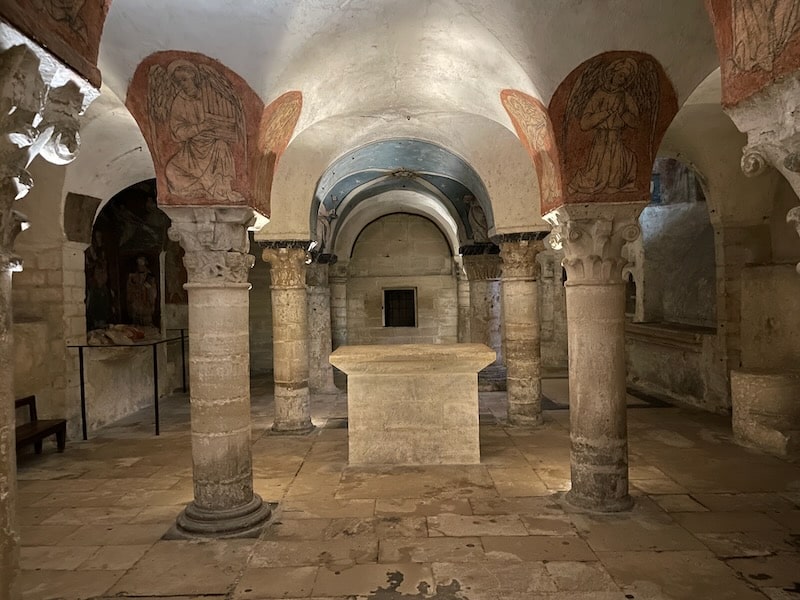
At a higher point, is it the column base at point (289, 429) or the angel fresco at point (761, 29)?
the angel fresco at point (761, 29)

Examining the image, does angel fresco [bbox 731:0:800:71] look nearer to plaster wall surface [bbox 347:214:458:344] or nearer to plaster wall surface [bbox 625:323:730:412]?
plaster wall surface [bbox 625:323:730:412]

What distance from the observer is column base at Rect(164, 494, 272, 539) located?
4.61 m

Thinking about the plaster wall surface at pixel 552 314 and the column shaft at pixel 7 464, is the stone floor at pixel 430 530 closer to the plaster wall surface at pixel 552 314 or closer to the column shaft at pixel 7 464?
the column shaft at pixel 7 464

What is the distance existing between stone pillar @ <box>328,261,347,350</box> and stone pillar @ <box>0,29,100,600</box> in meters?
11.9

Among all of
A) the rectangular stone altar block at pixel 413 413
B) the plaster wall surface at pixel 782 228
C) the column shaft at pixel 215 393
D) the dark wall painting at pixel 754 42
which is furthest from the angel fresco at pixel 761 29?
the plaster wall surface at pixel 782 228

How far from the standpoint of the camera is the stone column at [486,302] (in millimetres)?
11516

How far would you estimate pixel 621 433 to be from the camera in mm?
4984

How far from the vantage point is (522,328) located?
8555 millimetres

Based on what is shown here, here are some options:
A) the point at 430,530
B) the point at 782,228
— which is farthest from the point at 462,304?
the point at 430,530

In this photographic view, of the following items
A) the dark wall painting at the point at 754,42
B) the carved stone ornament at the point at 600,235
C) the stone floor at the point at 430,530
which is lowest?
the stone floor at the point at 430,530

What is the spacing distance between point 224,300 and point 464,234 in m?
7.52

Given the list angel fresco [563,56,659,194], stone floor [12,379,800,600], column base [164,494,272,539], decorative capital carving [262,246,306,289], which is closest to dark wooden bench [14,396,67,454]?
stone floor [12,379,800,600]

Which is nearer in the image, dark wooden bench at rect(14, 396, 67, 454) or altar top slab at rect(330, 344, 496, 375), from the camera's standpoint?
altar top slab at rect(330, 344, 496, 375)

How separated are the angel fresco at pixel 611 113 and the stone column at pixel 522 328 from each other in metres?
3.56
